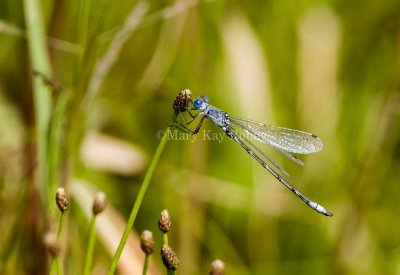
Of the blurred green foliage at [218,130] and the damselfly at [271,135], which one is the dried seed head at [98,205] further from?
the damselfly at [271,135]

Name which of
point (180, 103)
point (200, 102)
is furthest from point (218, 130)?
point (180, 103)

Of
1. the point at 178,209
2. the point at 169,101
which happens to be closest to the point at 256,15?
the point at 169,101

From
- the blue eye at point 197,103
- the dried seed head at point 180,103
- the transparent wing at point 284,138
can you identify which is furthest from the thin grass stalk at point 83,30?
the transparent wing at point 284,138

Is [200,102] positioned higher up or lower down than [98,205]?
higher up

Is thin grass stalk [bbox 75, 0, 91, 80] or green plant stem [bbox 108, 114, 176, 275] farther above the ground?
thin grass stalk [bbox 75, 0, 91, 80]

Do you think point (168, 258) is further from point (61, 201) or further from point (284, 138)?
point (284, 138)

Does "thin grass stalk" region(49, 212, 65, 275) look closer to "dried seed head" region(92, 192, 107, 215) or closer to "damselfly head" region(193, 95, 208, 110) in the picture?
"dried seed head" region(92, 192, 107, 215)

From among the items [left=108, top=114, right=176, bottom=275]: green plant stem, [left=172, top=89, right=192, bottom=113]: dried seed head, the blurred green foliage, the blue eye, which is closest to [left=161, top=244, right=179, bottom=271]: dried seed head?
[left=108, top=114, right=176, bottom=275]: green plant stem

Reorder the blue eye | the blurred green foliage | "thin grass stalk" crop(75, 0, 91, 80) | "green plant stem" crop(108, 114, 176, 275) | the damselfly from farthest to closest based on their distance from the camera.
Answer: the damselfly, the blue eye, the blurred green foliage, "thin grass stalk" crop(75, 0, 91, 80), "green plant stem" crop(108, 114, 176, 275)

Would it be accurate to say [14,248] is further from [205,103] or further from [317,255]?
[317,255]
